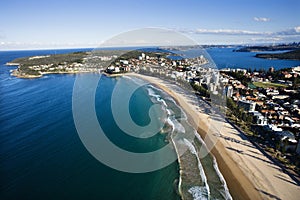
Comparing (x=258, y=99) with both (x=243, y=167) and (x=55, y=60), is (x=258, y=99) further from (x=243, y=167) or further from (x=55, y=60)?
(x=55, y=60)

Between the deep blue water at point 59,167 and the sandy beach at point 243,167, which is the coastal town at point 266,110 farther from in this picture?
the deep blue water at point 59,167

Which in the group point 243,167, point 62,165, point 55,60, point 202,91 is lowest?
point 243,167

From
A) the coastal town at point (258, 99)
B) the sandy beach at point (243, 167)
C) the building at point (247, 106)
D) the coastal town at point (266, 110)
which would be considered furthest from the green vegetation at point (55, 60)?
the sandy beach at point (243, 167)

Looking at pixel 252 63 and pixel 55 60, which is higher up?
pixel 55 60

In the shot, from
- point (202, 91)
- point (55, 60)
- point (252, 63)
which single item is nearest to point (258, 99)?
point (202, 91)

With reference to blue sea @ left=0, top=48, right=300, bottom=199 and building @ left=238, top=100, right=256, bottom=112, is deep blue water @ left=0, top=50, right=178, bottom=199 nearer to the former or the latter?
blue sea @ left=0, top=48, right=300, bottom=199

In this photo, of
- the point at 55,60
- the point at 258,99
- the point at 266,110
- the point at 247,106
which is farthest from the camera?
the point at 55,60

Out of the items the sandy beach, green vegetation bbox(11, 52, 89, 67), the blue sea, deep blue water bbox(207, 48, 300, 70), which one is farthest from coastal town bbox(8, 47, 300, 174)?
deep blue water bbox(207, 48, 300, 70)

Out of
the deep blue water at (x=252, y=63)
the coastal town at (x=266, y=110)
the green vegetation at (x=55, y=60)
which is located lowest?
the deep blue water at (x=252, y=63)

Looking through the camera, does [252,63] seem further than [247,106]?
Yes

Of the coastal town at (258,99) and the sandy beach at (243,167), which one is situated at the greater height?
the coastal town at (258,99)
